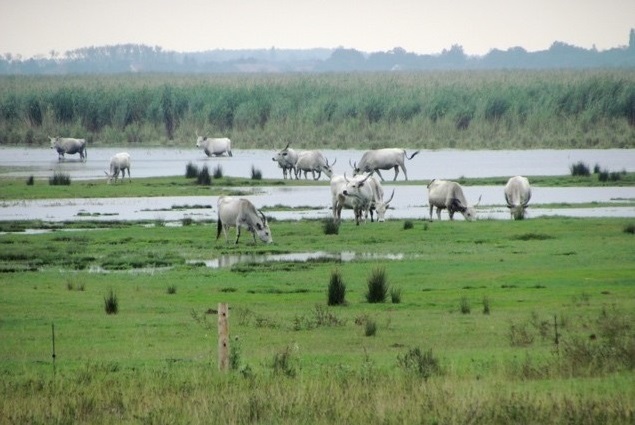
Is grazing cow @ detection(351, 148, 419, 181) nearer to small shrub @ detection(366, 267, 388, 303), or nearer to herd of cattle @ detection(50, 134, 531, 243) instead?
herd of cattle @ detection(50, 134, 531, 243)

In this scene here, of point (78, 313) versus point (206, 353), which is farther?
point (78, 313)

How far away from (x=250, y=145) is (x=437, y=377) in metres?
64.4

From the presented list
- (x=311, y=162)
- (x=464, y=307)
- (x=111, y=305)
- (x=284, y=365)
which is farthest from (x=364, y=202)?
(x=311, y=162)

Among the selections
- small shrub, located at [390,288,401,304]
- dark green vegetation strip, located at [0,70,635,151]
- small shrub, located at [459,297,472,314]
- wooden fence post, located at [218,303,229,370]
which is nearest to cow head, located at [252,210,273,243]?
small shrub, located at [390,288,401,304]

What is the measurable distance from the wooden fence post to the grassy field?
15cm

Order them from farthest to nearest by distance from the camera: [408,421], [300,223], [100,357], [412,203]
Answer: [412,203] → [300,223] → [100,357] → [408,421]

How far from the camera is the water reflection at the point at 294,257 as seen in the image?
25516mm

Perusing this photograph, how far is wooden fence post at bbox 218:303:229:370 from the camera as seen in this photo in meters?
13.0

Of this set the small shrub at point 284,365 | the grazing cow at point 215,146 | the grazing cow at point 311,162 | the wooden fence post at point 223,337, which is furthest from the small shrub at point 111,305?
the grazing cow at point 215,146

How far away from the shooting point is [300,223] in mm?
32188

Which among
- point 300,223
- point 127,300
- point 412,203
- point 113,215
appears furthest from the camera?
point 412,203

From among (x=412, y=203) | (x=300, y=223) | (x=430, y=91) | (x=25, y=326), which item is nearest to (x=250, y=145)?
(x=430, y=91)

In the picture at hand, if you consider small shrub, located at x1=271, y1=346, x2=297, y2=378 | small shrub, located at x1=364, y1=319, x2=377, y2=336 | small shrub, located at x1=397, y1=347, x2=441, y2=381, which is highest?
small shrub, located at x1=397, y1=347, x2=441, y2=381

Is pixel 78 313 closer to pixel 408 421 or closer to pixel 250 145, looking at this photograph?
pixel 408 421
